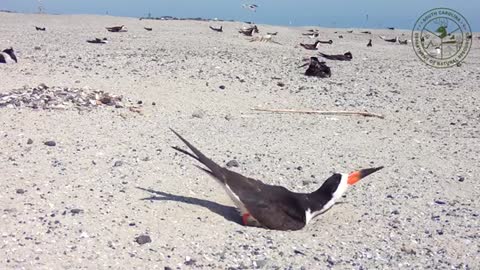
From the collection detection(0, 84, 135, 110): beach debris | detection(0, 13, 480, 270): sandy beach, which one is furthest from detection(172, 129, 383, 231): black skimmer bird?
detection(0, 84, 135, 110): beach debris

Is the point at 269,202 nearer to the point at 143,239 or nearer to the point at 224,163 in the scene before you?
the point at 143,239

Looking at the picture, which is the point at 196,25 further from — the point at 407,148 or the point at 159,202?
the point at 159,202

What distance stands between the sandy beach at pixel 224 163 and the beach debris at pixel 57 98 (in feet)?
0.58

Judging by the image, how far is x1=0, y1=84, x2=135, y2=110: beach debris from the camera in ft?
25.5

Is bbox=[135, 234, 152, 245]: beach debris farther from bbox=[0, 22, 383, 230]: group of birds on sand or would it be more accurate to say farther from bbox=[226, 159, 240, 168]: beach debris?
bbox=[226, 159, 240, 168]: beach debris

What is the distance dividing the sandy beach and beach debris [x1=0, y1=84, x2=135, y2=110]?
18 cm

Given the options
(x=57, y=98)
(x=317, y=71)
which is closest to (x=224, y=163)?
(x=57, y=98)

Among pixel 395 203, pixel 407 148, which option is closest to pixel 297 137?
pixel 407 148

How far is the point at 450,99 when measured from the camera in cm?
1037

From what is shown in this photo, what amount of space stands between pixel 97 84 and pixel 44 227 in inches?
232

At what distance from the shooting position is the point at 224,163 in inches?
243

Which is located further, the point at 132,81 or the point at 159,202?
the point at 132,81

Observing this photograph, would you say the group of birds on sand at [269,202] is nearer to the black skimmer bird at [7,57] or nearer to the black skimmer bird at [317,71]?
the black skimmer bird at [317,71]

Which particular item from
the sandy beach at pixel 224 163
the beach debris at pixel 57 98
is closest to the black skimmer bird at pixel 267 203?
the sandy beach at pixel 224 163
